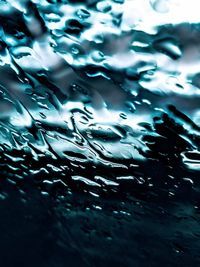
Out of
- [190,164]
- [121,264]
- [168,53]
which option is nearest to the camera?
[168,53]

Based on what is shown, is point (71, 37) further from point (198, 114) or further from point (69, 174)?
point (69, 174)

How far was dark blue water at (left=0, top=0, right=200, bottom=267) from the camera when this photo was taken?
11.3 feet

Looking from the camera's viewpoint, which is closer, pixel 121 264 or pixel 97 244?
pixel 97 244

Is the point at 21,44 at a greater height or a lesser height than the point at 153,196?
lesser

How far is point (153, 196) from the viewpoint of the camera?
241 inches

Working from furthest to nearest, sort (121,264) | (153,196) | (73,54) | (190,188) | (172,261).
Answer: (121,264)
(172,261)
(153,196)
(190,188)
(73,54)

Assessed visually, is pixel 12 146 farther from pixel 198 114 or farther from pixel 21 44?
pixel 198 114

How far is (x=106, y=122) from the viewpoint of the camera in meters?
4.66

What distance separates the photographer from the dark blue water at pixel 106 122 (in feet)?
11.3

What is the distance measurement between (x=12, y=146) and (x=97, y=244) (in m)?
3.89

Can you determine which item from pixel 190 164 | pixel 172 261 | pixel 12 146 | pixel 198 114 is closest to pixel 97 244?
pixel 172 261

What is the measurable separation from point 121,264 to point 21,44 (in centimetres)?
734

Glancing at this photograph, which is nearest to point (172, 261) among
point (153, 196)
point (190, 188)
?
point (153, 196)

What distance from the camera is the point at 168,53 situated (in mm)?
3473
